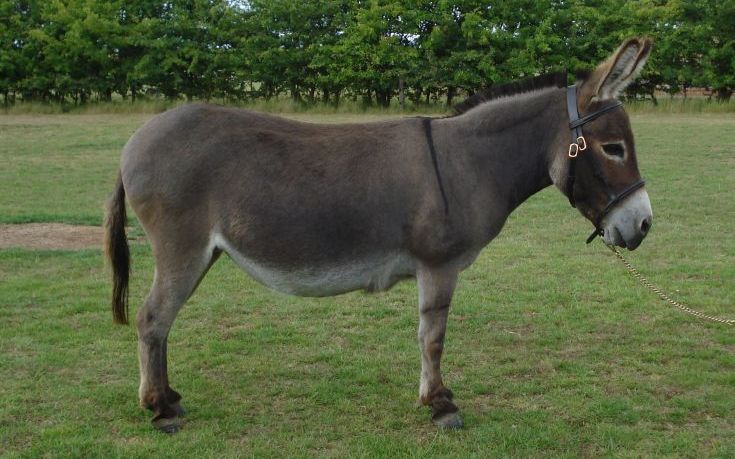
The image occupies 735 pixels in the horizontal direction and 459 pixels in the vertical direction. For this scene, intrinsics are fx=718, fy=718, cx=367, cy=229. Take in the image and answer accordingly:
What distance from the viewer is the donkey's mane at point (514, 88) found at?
471 cm

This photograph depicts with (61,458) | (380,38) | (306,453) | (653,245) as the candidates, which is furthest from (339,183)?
(380,38)

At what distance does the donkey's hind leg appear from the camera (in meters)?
4.53

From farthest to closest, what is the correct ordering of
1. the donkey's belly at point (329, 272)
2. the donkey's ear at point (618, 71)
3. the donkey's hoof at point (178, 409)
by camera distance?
the donkey's hoof at point (178, 409) → the donkey's belly at point (329, 272) → the donkey's ear at point (618, 71)

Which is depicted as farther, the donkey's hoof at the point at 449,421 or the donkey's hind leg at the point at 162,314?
the donkey's hoof at the point at 449,421

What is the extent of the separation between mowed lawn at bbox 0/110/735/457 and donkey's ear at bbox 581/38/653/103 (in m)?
2.13

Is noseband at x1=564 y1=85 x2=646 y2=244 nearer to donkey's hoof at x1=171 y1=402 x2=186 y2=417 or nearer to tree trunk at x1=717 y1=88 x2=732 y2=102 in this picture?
donkey's hoof at x1=171 y1=402 x2=186 y2=417

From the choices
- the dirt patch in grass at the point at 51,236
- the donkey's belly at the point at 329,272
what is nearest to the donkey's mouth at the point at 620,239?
the donkey's belly at the point at 329,272

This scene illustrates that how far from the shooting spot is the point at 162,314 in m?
4.59

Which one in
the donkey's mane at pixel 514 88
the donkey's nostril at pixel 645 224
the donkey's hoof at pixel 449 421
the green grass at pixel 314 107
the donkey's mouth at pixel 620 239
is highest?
the donkey's mane at pixel 514 88

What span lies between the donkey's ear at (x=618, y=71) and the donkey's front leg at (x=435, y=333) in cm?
140

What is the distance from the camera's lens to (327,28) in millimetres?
35188

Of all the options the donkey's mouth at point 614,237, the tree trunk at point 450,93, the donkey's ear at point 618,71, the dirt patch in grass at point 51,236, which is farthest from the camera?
the tree trunk at point 450,93

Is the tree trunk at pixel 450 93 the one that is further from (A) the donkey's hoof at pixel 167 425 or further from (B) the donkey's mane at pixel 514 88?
(A) the donkey's hoof at pixel 167 425

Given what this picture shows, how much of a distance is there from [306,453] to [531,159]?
7.60 ft
